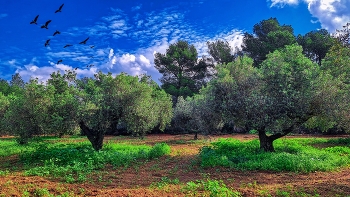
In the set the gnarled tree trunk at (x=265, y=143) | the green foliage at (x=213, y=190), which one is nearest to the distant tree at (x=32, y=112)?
the green foliage at (x=213, y=190)

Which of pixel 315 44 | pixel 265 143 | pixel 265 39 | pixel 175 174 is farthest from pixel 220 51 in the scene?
pixel 175 174

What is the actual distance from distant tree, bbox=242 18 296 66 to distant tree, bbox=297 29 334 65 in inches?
122

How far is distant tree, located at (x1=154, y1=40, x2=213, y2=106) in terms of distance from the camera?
63812mm

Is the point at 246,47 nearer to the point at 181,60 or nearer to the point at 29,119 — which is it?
the point at 181,60

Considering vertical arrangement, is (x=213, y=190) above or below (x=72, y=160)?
below

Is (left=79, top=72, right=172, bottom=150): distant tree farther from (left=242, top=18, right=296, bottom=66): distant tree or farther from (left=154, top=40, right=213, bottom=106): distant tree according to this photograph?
(left=154, top=40, right=213, bottom=106): distant tree

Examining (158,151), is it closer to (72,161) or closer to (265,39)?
(72,161)

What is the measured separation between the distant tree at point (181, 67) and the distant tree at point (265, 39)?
10.3m

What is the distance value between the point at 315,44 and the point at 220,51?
62.5 ft

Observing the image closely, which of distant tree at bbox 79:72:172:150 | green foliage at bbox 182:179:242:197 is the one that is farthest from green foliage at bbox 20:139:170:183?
green foliage at bbox 182:179:242:197

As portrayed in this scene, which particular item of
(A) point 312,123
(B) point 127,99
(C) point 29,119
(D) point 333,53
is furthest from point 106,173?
(A) point 312,123

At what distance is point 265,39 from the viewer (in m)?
58.7

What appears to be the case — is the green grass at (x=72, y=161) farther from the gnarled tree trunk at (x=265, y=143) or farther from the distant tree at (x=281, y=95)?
the gnarled tree trunk at (x=265, y=143)

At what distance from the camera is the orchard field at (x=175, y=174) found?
9.98 meters
